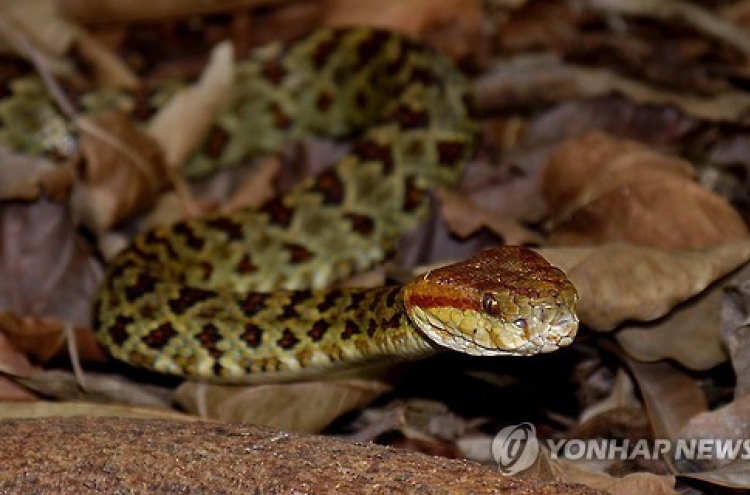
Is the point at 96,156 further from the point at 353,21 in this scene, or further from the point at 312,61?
the point at 353,21

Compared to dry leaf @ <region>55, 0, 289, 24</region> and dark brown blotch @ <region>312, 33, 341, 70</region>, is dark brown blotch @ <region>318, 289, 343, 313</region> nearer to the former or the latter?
dark brown blotch @ <region>312, 33, 341, 70</region>

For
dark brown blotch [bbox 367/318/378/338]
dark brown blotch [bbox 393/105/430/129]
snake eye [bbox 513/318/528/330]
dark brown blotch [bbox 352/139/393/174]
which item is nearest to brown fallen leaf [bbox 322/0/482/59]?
dark brown blotch [bbox 393/105/430/129]

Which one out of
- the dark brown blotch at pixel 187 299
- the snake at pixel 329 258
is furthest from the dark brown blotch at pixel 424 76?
the dark brown blotch at pixel 187 299

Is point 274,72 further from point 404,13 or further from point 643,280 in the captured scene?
point 643,280

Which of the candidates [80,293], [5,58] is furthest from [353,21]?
[80,293]

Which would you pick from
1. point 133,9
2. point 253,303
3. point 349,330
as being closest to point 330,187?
point 253,303

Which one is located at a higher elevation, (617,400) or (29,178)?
(29,178)
